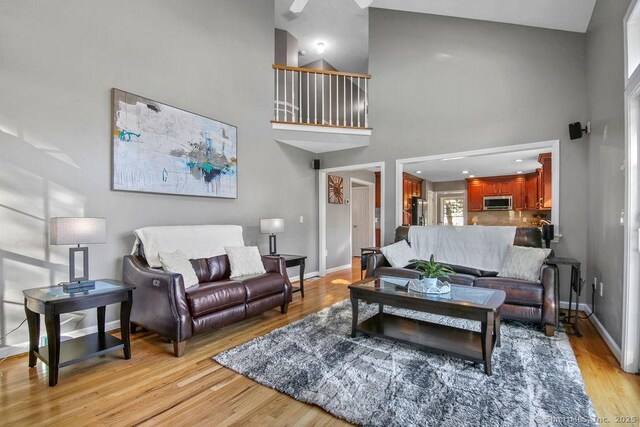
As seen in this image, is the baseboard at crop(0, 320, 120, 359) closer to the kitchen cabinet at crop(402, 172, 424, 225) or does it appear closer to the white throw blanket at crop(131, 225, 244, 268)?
the white throw blanket at crop(131, 225, 244, 268)

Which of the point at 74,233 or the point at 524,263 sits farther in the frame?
the point at 524,263

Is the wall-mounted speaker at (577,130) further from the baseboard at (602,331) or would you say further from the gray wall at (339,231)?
the gray wall at (339,231)

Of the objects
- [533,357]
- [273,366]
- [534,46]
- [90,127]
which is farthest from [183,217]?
[534,46]

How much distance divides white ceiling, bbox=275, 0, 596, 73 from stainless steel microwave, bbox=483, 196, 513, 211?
4.68 meters

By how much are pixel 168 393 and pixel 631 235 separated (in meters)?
3.32

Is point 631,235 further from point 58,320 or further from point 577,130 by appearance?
point 58,320

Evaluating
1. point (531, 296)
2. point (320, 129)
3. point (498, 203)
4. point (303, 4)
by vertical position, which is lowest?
point (531, 296)

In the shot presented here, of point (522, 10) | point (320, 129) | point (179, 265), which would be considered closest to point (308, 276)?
point (320, 129)

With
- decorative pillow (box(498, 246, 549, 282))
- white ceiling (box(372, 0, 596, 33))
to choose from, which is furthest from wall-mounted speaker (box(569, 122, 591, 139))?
decorative pillow (box(498, 246, 549, 282))

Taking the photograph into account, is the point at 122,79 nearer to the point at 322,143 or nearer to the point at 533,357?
the point at 322,143

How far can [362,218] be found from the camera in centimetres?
820

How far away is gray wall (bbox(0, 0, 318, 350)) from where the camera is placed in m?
2.54

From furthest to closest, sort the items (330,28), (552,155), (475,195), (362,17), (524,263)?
(475,195), (330,28), (362,17), (552,155), (524,263)

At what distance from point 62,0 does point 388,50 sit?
4239 millimetres
